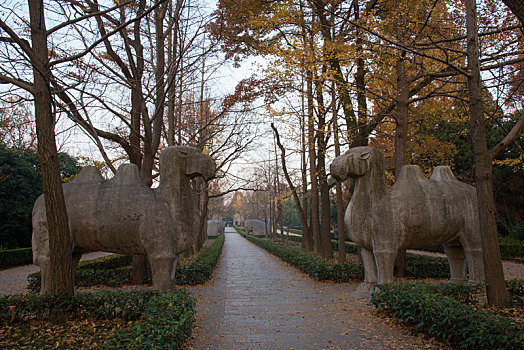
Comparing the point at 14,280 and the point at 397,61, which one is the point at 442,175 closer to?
the point at 397,61

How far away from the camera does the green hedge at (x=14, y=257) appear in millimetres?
15514

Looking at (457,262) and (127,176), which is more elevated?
(127,176)

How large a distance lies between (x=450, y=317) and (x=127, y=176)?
5.99m

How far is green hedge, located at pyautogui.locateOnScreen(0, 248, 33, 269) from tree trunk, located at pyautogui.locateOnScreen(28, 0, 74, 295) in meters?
13.2

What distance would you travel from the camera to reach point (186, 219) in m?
6.86

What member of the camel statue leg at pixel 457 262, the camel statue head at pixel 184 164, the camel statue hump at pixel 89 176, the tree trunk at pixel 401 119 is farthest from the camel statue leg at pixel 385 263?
the camel statue hump at pixel 89 176

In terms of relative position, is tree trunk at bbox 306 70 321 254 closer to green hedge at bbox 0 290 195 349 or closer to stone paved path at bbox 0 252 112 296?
green hedge at bbox 0 290 195 349

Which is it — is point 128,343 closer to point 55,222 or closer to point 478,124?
point 55,222

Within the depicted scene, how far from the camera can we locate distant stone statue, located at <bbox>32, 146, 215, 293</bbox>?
650cm

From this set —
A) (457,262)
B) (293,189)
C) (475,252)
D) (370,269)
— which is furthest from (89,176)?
(293,189)

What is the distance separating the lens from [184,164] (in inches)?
275

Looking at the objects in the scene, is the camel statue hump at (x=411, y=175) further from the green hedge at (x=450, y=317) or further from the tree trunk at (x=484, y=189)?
the green hedge at (x=450, y=317)

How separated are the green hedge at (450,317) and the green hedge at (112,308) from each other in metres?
3.24

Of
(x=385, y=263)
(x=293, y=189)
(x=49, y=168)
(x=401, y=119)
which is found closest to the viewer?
(x=49, y=168)
